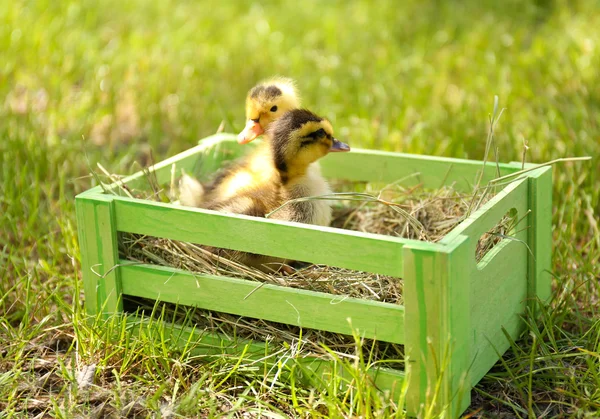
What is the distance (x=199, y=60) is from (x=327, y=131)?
2.73 meters

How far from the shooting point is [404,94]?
4.83 m

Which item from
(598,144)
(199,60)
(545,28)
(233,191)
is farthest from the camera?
(545,28)

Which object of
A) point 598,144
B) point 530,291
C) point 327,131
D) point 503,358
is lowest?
point 503,358

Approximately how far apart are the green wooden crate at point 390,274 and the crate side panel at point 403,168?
2cm

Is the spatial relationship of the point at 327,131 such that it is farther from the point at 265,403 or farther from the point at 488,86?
the point at 488,86

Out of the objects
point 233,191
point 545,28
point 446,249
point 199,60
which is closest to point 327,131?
point 233,191

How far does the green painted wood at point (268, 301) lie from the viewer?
7.79ft

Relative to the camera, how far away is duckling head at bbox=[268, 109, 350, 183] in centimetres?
279

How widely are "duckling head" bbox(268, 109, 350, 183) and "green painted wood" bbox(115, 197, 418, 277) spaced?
40 cm

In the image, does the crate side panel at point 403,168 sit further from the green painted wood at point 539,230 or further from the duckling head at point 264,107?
the duckling head at point 264,107

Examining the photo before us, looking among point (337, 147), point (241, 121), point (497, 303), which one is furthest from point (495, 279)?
point (241, 121)

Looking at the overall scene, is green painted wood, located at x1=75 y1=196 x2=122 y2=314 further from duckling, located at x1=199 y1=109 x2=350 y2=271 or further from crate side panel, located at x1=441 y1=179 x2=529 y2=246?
crate side panel, located at x1=441 y1=179 x2=529 y2=246

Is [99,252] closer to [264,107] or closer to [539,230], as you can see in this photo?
[264,107]

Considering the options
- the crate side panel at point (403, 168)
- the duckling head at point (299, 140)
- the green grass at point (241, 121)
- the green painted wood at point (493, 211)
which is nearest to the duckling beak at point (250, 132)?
the duckling head at point (299, 140)
